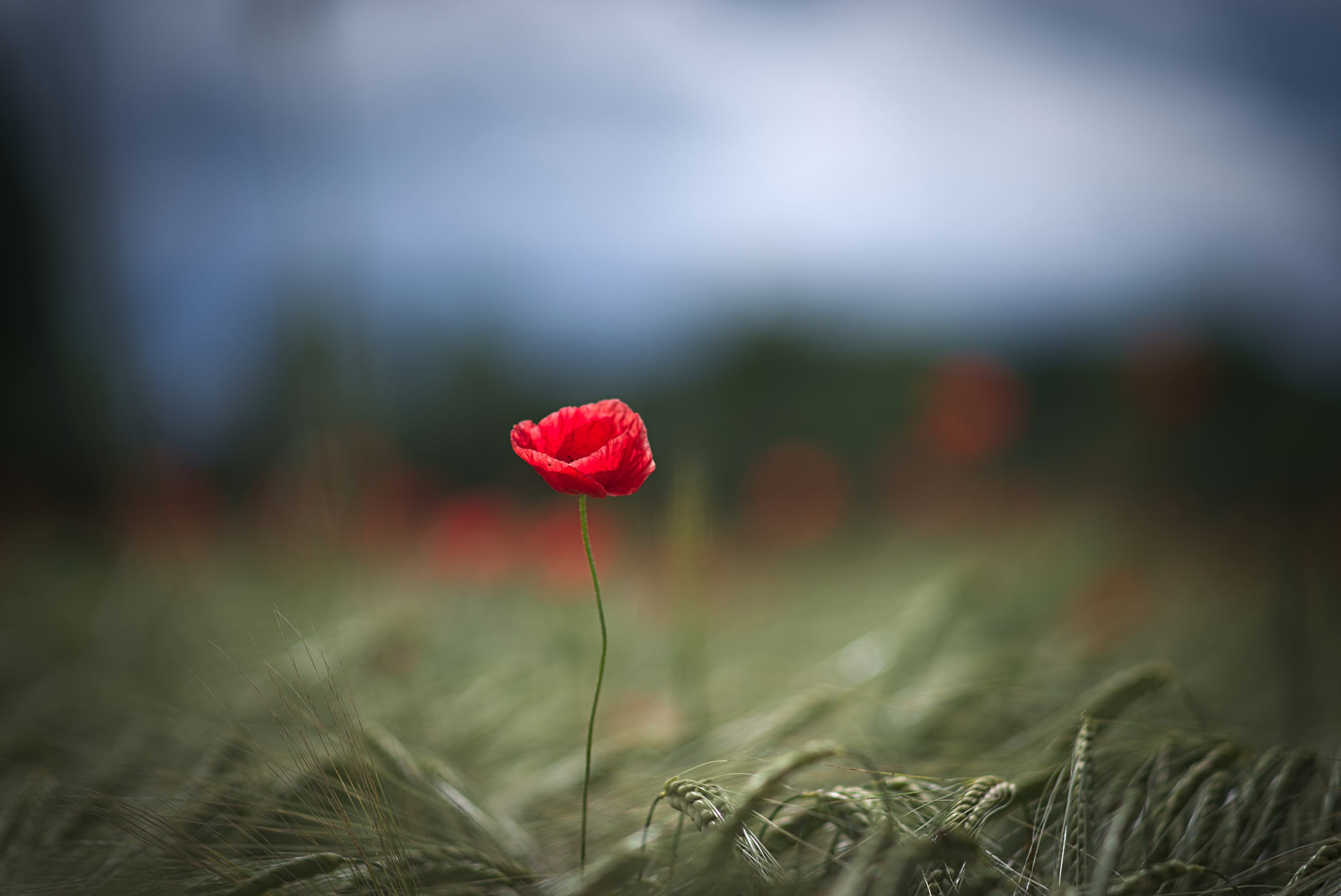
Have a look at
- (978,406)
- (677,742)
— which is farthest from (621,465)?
(978,406)

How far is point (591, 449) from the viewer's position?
0.45 metres

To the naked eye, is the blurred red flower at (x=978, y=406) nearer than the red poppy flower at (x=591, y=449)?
No

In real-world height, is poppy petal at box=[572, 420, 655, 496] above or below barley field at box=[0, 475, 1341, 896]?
above

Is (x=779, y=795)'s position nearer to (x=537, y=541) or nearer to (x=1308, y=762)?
(x=1308, y=762)

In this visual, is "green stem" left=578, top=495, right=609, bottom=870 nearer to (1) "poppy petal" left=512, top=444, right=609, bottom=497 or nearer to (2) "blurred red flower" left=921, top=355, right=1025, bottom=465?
(1) "poppy petal" left=512, top=444, right=609, bottom=497

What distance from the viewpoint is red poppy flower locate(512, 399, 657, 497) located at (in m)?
0.39

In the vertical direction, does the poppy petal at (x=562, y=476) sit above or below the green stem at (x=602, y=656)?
above

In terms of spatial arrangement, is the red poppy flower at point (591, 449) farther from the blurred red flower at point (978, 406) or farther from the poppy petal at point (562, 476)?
the blurred red flower at point (978, 406)

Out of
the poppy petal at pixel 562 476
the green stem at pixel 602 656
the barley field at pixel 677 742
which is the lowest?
the barley field at pixel 677 742

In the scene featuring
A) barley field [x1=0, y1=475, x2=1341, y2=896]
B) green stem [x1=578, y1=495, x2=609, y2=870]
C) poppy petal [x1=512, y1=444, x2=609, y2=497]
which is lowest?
barley field [x1=0, y1=475, x2=1341, y2=896]

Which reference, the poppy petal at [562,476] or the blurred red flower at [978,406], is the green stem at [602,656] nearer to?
the poppy petal at [562,476]

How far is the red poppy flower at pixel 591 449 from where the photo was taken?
0.39 metres

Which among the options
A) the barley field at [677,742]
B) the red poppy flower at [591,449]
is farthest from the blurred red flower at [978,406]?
the red poppy flower at [591,449]

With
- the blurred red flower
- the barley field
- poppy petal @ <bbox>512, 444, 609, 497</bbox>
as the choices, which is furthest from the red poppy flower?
the blurred red flower
